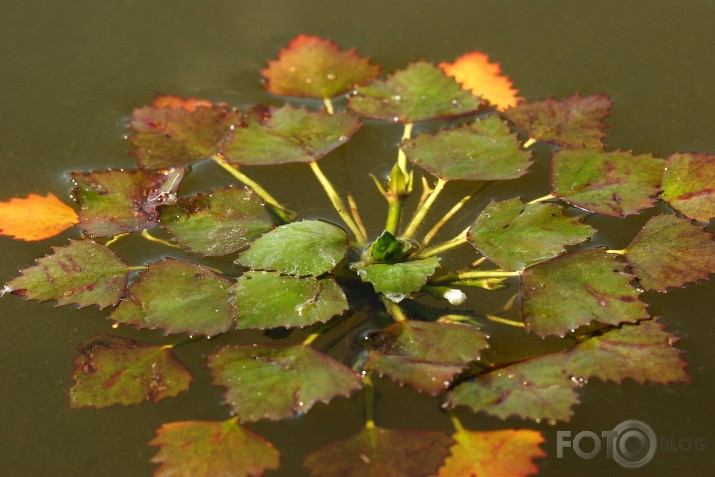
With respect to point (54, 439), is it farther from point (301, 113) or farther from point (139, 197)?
point (301, 113)

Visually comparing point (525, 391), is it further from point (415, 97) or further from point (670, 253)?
point (415, 97)

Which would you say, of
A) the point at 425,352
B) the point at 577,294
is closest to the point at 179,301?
the point at 425,352

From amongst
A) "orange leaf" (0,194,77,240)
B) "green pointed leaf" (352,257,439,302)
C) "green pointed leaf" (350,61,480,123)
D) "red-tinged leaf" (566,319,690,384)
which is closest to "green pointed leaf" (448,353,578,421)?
"red-tinged leaf" (566,319,690,384)

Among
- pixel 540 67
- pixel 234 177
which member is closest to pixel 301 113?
pixel 234 177

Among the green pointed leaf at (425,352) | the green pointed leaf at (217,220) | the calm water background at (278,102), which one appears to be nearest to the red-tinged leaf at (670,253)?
the calm water background at (278,102)

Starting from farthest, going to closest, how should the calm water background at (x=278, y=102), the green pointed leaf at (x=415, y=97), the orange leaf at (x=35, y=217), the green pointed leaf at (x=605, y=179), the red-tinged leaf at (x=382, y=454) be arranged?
the green pointed leaf at (x=415, y=97) < the orange leaf at (x=35, y=217) < the green pointed leaf at (x=605, y=179) < the calm water background at (x=278, y=102) < the red-tinged leaf at (x=382, y=454)

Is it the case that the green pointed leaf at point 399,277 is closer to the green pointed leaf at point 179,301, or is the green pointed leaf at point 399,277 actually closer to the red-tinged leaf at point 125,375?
the green pointed leaf at point 179,301

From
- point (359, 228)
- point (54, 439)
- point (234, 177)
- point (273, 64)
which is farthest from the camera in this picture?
point (273, 64)
